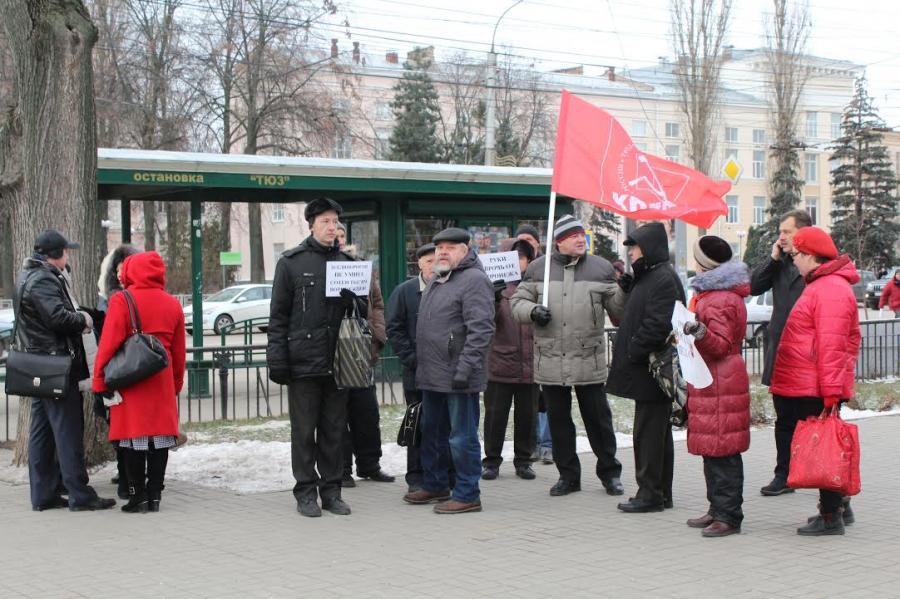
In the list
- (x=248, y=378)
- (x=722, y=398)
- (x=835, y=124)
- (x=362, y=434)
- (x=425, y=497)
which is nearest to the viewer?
(x=722, y=398)

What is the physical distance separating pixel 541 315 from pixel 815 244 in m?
1.89

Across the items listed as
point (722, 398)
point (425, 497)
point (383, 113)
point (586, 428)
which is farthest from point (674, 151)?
point (722, 398)

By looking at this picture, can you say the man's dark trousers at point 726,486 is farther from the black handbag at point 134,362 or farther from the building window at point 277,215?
the building window at point 277,215

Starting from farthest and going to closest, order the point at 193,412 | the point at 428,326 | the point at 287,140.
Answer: the point at 287,140 < the point at 193,412 < the point at 428,326

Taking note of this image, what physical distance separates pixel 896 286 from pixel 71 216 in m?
9.54

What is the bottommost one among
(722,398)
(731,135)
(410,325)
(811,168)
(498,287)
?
(722,398)

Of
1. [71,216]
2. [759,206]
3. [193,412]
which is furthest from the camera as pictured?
[759,206]

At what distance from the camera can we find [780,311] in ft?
28.0

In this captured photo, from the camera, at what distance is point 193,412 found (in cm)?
1380

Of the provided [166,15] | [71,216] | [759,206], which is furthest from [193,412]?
[759,206]

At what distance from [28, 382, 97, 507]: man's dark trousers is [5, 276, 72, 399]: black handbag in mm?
112

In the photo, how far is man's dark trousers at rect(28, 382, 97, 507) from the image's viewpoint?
8023 millimetres

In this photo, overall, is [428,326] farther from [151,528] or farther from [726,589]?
[726,589]

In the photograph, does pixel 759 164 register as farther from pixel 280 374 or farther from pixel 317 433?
pixel 280 374
